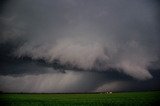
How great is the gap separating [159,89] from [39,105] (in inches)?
143

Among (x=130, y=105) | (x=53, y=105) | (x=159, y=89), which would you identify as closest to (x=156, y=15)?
(x=159, y=89)

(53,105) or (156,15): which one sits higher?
(156,15)

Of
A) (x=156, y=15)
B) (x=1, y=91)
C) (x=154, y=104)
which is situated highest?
(x=156, y=15)

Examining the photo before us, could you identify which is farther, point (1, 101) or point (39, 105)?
point (39, 105)

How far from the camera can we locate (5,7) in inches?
309

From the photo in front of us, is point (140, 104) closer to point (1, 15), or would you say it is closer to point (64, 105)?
point (64, 105)

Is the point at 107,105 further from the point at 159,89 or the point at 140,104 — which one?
the point at 159,89

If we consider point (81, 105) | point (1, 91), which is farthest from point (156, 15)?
point (1, 91)

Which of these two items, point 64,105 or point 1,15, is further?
point 64,105

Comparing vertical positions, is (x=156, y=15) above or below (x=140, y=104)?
above

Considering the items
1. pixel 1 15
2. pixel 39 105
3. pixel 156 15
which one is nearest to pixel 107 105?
pixel 39 105

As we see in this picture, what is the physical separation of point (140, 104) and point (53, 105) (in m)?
2.60

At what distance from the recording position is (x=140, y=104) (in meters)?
8.13

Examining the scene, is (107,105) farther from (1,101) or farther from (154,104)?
(1,101)
